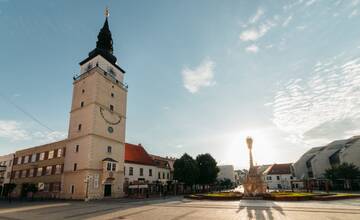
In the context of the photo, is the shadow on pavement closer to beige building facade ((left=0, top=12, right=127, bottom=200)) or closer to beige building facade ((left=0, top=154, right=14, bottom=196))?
beige building facade ((left=0, top=12, right=127, bottom=200))

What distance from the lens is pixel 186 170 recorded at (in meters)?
51.7

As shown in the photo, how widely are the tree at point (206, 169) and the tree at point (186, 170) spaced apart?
392cm

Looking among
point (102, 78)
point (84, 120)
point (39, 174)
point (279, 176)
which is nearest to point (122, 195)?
point (84, 120)

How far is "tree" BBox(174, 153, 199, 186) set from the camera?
51688 mm

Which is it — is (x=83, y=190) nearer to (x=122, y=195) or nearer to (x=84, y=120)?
(x=122, y=195)

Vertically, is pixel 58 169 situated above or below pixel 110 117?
below

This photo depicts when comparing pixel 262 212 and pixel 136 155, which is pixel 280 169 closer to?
pixel 136 155

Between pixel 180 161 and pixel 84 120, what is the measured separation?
24141 mm

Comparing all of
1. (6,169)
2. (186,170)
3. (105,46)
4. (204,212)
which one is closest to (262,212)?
(204,212)

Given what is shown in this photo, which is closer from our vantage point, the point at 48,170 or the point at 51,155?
the point at 48,170

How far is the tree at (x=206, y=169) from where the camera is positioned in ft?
186

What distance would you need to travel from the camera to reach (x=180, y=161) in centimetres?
5297

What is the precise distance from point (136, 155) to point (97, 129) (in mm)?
17171

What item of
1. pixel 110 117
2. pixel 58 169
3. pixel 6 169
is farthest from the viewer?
pixel 6 169
